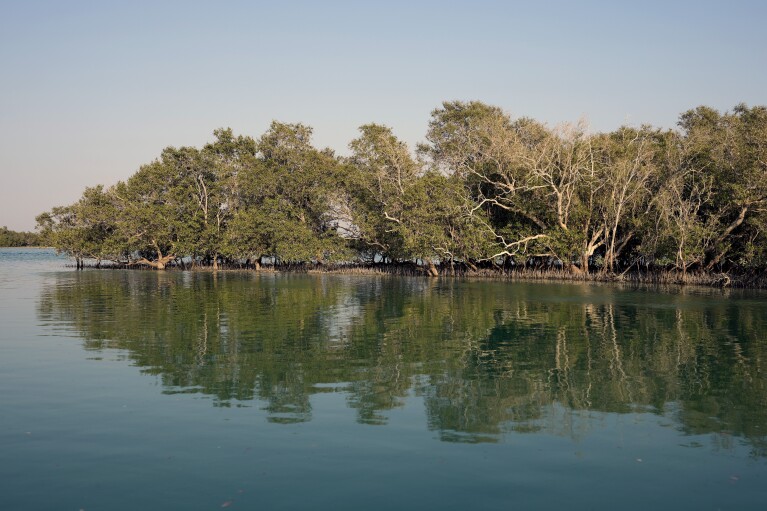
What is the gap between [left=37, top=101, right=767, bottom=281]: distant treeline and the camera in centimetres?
4656

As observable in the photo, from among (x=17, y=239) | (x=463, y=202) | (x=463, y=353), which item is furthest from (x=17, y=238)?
(x=463, y=353)

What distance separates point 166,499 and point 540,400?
7864 mm

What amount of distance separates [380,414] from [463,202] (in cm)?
4733

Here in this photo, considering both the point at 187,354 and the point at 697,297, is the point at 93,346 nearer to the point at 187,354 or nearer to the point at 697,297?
the point at 187,354

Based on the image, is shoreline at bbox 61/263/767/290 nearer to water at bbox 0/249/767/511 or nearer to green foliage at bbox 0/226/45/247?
water at bbox 0/249/767/511

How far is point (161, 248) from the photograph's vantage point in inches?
2958

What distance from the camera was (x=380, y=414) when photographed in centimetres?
1203

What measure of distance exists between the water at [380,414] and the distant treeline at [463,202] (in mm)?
22947

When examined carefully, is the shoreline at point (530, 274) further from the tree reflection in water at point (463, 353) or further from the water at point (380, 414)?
the water at point (380, 414)

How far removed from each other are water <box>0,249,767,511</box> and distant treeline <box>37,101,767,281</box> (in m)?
22.9

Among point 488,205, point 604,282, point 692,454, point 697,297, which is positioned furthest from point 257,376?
point 488,205

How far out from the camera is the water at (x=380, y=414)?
848 centimetres

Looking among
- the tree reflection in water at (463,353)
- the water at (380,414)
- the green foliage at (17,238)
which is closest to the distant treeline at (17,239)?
the green foliage at (17,238)

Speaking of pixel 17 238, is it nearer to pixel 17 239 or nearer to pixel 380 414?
pixel 17 239
